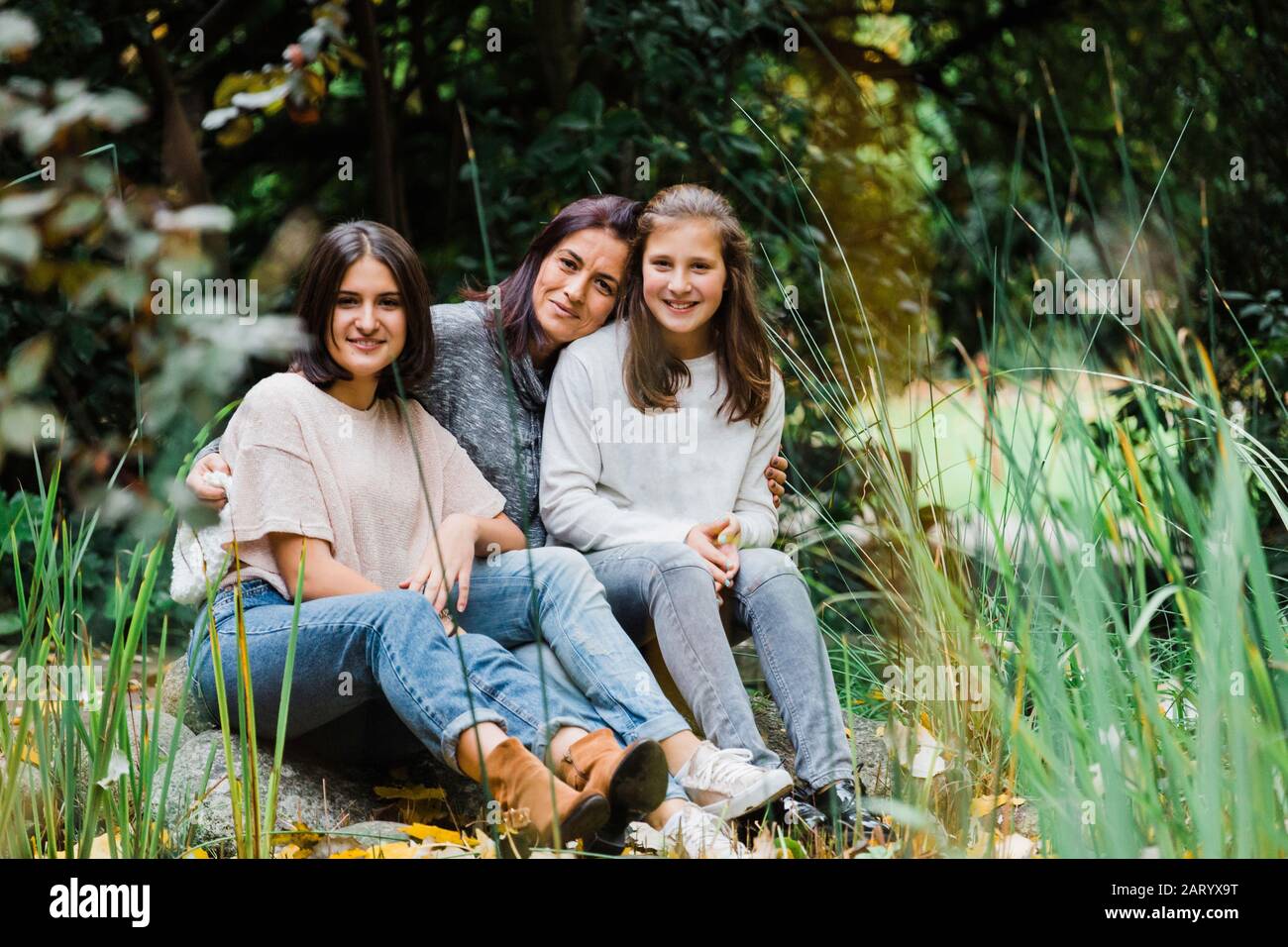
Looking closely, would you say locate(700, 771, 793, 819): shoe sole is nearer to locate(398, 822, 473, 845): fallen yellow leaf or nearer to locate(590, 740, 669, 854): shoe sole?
locate(590, 740, 669, 854): shoe sole

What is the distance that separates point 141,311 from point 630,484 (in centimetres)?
122

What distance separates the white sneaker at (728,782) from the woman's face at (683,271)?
2.45 ft

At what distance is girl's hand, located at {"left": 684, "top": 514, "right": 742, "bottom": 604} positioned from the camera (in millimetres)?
1924

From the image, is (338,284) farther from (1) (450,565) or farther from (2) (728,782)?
(2) (728,782)

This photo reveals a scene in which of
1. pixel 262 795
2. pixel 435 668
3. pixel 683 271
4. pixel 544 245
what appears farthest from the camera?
pixel 544 245

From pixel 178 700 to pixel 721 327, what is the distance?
45.0 inches

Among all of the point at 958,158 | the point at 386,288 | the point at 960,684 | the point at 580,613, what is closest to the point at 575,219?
the point at 386,288

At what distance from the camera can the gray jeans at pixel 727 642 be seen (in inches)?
69.2

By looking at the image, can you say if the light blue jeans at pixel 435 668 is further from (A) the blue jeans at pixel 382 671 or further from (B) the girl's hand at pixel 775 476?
(B) the girl's hand at pixel 775 476

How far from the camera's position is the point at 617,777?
154 centimetres

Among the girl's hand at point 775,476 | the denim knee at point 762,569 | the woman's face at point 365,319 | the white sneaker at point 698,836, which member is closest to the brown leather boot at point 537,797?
the white sneaker at point 698,836

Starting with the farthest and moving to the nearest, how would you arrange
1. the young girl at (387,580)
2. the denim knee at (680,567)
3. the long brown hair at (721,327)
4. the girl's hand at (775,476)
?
1. the girl's hand at (775,476)
2. the long brown hair at (721,327)
3. the denim knee at (680,567)
4. the young girl at (387,580)

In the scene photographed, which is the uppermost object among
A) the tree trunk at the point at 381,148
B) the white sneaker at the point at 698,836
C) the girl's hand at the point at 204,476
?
the tree trunk at the point at 381,148

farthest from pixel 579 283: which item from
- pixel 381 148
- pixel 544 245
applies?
pixel 381 148
